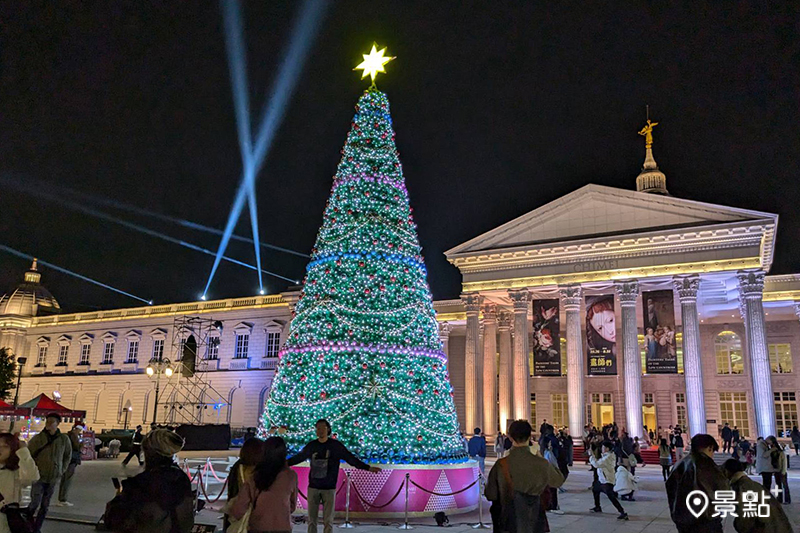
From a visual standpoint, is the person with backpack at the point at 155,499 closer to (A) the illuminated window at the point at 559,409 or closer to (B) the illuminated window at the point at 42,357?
(A) the illuminated window at the point at 559,409

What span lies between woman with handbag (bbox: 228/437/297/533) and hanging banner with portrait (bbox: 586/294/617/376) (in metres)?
26.4

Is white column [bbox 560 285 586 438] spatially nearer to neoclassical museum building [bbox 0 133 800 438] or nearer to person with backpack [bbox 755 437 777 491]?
neoclassical museum building [bbox 0 133 800 438]

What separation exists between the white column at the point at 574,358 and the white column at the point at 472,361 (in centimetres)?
466

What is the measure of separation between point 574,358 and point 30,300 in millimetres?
49768

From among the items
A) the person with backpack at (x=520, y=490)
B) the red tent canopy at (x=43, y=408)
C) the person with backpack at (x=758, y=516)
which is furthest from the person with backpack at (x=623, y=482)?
the red tent canopy at (x=43, y=408)

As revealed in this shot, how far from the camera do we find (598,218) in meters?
32.6

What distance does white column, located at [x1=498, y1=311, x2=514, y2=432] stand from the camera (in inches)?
1334

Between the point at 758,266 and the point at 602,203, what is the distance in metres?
7.76

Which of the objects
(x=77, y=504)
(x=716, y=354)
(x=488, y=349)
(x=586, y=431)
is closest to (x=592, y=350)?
(x=586, y=431)

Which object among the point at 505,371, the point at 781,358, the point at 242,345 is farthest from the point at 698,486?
the point at 242,345

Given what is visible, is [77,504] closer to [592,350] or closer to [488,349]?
[592,350]

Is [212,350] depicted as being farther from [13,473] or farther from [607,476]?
[13,473]

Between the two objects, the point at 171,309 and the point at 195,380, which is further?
the point at 171,309

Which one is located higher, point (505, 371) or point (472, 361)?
point (472, 361)
